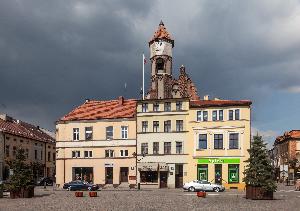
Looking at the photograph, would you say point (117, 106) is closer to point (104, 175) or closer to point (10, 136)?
point (104, 175)

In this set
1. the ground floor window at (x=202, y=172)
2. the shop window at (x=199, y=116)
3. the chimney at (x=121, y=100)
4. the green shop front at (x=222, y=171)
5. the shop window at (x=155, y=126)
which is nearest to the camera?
the green shop front at (x=222, y=171)

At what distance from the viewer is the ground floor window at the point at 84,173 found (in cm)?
6919

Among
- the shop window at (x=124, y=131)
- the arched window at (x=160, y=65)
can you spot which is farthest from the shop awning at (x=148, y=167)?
the arched window at (x=160, y=65)

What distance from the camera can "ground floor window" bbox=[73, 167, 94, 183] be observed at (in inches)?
2724

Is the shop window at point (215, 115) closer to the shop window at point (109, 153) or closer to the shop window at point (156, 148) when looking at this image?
the shop window at point (156, 148)

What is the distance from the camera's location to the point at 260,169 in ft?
129

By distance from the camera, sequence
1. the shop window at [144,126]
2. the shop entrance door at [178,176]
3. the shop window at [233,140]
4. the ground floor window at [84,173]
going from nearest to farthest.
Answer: the shop window at [233,140] → the shop entrance door at [178,176] → the shop window at [144,126] → the ground floor window at [84,173]

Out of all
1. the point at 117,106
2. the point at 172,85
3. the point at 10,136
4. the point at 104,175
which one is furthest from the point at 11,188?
the point at 172,85

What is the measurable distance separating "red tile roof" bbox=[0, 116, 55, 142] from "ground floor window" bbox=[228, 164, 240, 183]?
3746cm

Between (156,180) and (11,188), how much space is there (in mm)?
28204

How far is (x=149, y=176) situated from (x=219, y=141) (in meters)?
11.3

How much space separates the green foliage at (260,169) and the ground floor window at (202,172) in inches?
918

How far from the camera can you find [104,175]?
67938 mm

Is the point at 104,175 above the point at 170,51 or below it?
below
